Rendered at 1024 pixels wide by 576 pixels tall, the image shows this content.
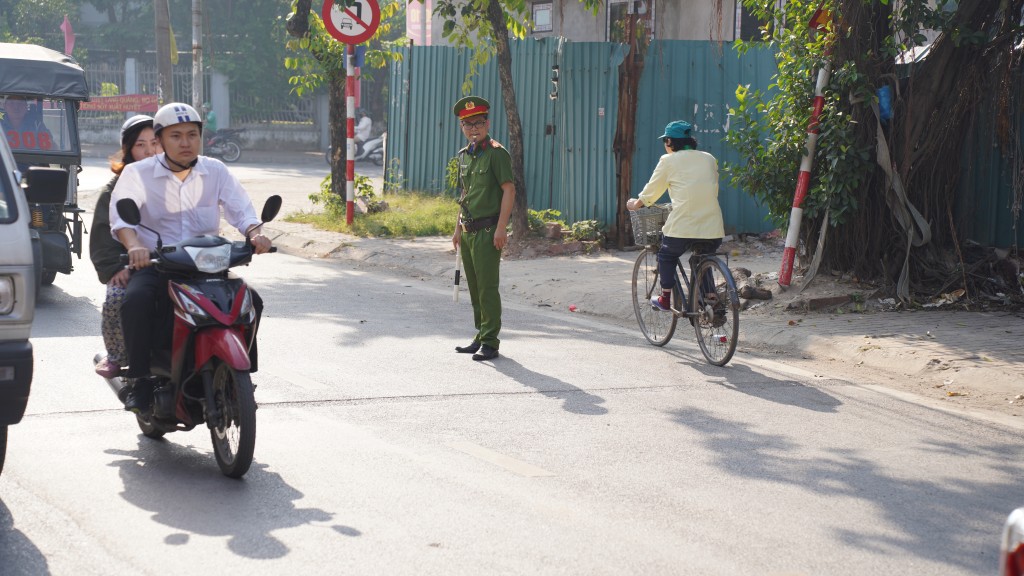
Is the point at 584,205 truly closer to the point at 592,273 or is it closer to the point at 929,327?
the point at 592,273

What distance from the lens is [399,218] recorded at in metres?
16.0

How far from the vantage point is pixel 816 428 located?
6453 mm

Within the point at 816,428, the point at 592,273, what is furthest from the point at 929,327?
the point at 592,273

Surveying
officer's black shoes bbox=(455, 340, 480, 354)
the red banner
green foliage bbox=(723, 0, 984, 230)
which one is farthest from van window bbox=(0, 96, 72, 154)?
the red banner

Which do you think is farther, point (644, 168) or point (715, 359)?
point (644, 168)

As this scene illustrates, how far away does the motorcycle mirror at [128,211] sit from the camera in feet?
16.7

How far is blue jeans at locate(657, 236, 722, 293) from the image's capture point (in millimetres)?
8484

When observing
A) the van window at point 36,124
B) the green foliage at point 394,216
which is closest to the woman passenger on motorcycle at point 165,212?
the van window at point 36,124

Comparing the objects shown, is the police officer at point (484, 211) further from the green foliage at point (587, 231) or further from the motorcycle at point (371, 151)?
the motorcycle at point (371, 151)

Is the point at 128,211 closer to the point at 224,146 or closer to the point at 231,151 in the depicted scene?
the point at 224,146

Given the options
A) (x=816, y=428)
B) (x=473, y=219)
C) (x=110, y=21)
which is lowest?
(x=816, y=428)

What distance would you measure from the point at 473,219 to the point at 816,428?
117 inches

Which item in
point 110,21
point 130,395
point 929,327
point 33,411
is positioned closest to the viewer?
point 130,395

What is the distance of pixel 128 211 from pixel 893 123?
7.14m
